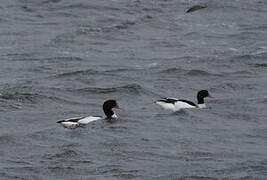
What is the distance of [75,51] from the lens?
32406 mm

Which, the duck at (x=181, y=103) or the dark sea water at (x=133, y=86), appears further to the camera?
the duck at (x=181, y=103)

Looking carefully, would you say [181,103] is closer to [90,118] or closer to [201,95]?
[201,95]

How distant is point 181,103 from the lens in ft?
81.7

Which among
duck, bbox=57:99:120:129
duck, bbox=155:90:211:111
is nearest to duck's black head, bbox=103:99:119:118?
duck, bbox=57:99:120:129

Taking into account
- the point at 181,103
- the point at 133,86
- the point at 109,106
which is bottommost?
the point at 133,86

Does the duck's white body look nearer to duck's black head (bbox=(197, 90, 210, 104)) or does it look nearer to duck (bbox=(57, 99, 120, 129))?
duck (bbox=(57, 99, 120, 129))

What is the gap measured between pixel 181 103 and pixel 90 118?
2617 millimetres

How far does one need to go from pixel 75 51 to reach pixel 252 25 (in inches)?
281

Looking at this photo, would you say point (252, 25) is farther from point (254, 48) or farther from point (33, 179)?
point (33, 179)

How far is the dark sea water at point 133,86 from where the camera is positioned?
19.5 meters

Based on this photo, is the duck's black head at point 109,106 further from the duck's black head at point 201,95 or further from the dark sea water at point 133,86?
the duck's black head at point 201,95

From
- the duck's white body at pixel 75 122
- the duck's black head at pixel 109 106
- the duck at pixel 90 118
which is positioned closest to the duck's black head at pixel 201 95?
the duck at pixel 90 118

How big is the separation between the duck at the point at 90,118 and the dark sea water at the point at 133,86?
0.55 ft

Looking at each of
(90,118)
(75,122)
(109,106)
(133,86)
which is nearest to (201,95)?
(133,86)
